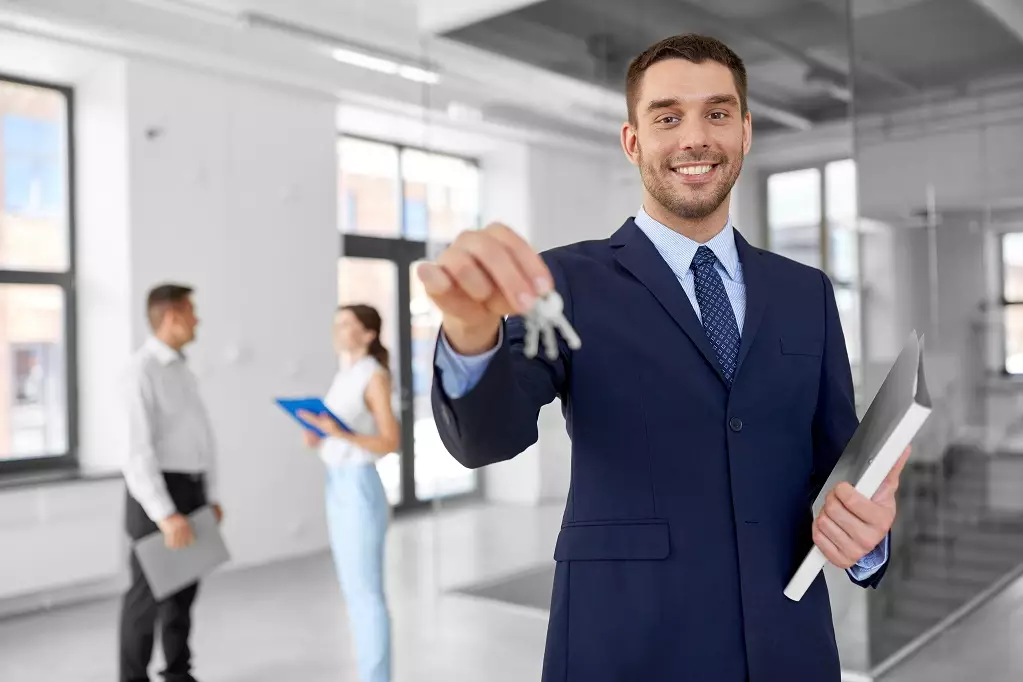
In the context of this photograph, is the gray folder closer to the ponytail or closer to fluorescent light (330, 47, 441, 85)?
the ponytail

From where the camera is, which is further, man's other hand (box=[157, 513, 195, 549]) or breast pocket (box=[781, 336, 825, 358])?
man's other hand (box=[157, 513, 195, 549])

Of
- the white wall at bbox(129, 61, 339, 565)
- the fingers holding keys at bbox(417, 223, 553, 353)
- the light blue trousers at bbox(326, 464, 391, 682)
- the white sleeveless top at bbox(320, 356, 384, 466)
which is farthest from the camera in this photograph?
the white wall at bbox(129, 61, 339, 565)

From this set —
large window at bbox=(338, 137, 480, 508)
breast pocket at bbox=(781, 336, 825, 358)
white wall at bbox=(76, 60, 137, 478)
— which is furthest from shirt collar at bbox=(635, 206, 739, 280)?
large window at bbox=(338, 137, 480, 508)

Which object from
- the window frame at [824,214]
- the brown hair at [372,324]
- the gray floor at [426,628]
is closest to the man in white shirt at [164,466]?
the gray floor at [426,628]

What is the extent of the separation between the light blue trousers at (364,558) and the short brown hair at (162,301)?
98 centimetres

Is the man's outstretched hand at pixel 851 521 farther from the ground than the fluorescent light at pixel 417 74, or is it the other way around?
the fluorescent light at pixel 417 74

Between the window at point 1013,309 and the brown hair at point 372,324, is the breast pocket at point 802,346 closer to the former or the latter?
the brown hair at point 372,324

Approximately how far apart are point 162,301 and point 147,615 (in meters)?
1.24

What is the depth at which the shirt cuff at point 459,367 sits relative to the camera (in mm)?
899

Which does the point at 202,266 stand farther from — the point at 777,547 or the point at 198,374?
the point at 777,547

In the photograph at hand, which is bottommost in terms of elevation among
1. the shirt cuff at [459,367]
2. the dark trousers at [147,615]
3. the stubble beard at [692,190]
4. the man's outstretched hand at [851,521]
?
the dark trousers at [147,615]

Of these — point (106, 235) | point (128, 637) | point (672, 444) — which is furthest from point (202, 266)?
point (672, 444)

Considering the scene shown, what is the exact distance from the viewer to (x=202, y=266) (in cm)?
578

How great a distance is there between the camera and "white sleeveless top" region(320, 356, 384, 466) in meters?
3.48
